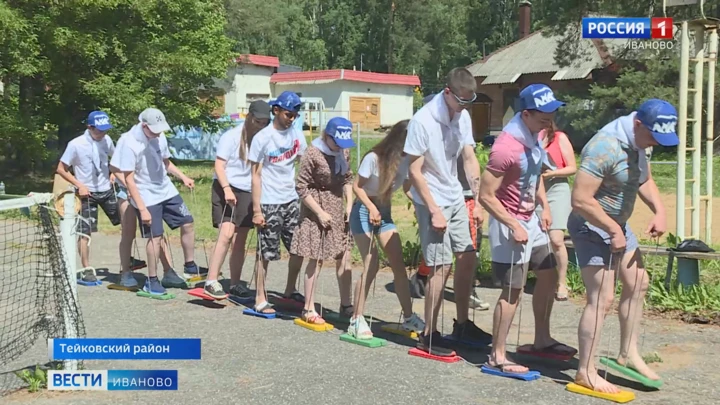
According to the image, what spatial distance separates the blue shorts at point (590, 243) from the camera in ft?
15.8

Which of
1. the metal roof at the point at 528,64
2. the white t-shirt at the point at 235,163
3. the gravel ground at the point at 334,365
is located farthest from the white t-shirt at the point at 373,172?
the metal roof at the point at 528,64

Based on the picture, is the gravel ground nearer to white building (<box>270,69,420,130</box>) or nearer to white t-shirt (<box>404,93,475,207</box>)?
white t-shirt (<box>404,93,475,207</box>)

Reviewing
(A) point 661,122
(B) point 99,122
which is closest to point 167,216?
(B) point 99,122

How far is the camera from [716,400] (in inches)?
188

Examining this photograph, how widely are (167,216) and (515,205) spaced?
A: 4.14 m

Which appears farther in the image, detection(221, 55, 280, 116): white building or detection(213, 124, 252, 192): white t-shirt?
detection(221, 55, 280, 116): white building

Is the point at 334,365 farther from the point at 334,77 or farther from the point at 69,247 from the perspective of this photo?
the point at 334,77

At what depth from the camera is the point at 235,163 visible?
768cm

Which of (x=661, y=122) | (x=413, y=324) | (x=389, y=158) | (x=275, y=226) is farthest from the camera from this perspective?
(x=275, y=226)

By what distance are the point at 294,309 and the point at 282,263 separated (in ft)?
9.41

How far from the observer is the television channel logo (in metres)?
9.76

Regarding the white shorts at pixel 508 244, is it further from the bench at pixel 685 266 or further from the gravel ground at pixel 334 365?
the bench at pixel 685 266

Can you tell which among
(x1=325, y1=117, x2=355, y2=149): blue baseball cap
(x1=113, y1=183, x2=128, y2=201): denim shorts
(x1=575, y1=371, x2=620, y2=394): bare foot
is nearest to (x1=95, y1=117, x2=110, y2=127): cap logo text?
(x1=113, y1=183, x2=128, y2=201): denim shorts

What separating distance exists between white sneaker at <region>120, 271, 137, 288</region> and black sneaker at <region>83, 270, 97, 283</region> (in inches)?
15.2
